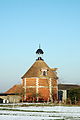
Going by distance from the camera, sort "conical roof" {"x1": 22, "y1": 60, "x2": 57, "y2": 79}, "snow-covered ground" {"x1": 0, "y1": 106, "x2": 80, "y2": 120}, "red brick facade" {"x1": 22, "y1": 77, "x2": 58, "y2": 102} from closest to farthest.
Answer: "snow-covered ground" {"x1": 0, "y1": 106, "x2": 80, "y2": 120}
"red brick facade" {"x1": 22, "y1": 77, "x2": 58, "y2": 102}
"conical roof" {"x1": 22, "y1": 60, "x2": 57, "y2": 79}

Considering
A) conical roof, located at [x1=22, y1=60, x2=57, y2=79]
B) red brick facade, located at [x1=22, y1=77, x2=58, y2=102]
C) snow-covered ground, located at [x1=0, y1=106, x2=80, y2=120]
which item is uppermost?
conical roof, located at [x1=22, y1=60, x2=57, y2=79]

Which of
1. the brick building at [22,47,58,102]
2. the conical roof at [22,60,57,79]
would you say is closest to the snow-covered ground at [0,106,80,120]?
the brick building at [22,47,58,102]

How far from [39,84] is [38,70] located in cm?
319

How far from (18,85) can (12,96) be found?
442 cm

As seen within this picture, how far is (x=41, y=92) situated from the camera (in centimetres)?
6216

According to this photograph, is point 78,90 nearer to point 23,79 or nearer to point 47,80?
point 47,80

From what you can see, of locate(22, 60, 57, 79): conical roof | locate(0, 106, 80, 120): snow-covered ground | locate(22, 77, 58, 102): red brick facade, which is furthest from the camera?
locate(22, 60, 57, 79): conical roof

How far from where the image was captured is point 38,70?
208 feet

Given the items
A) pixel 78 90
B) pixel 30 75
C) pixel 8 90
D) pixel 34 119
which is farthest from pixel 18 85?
pixel 34 119

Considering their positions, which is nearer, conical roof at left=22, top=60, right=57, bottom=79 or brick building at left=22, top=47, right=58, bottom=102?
brick building at left=22, top=47, right=58, bottom=102

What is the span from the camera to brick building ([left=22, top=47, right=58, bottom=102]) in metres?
61.8

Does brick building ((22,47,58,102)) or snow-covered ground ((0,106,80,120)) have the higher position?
brick building ((22,47,58,102))

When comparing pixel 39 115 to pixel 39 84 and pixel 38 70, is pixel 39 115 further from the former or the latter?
pixel 38 70

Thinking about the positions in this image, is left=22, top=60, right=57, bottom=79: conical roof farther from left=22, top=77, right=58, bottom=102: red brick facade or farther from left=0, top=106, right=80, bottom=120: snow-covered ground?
left=0, top=106, right=80, bottom=120: snow-covered ground
